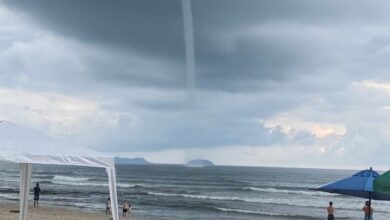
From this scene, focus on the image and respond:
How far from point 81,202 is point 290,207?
1797cm

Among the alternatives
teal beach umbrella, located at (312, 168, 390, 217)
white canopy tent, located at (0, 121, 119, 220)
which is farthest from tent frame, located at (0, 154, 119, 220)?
teal beach umbrella, located at (312, 168, 390, 217)

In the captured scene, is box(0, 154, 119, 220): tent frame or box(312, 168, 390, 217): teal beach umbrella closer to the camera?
box(0, 154, 119, 220): tent frame

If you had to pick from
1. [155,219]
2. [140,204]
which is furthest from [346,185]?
[140,204]

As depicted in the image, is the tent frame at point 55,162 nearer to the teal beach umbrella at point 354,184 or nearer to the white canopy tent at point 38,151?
the white canopy tent at point 38,151

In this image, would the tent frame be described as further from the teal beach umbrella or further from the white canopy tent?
the teal beach umbrella

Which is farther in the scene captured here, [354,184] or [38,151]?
[354,184]

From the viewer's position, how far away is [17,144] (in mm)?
11055

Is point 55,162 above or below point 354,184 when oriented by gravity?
above

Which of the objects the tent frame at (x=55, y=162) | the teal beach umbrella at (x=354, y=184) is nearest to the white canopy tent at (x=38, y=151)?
the tent frame at (x=55, y=162)

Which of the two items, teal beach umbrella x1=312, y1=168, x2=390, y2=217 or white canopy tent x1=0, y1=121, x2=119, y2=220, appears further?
teal beach umbrella x1=312, y1=168, x2=390, y2=217

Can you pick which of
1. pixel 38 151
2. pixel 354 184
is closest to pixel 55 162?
pixel 38 151

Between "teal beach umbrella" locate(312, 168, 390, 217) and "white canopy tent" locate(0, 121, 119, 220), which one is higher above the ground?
"white canopy tent" locate(0, 121, 119, 220)

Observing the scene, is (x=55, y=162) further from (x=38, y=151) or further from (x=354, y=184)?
(x=354, y=184)

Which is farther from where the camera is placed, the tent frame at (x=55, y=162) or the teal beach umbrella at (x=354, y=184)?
the teal beach umbrella at (x=354, y=184)
